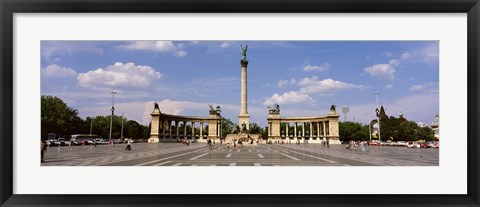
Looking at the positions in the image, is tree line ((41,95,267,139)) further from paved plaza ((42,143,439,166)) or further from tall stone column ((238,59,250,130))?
tall stone column ((238,59,250,130))

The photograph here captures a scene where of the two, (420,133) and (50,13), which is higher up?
(50,13)

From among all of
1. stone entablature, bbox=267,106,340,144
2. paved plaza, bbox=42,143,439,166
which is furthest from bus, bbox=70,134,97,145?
stone entablature, bbox=267,106,340,144

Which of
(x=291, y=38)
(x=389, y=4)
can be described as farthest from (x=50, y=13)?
(x=389, y=4)

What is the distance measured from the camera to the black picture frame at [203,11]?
29.7ft

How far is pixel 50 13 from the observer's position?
9.30 metres

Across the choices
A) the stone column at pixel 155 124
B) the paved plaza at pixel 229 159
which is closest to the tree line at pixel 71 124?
the stone column at pixel 155 124

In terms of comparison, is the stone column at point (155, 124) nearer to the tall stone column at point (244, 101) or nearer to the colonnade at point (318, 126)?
the tall stone column at point (244, 101)

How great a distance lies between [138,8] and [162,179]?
13.5 ft

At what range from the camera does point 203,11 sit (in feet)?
30.1

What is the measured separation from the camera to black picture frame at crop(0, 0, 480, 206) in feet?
29.7

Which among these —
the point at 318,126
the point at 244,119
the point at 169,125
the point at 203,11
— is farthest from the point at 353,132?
the point at 203,11

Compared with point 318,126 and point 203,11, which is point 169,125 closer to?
point 318,126

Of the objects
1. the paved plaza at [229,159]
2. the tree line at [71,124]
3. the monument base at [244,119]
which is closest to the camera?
the paved plaza at [229,159]

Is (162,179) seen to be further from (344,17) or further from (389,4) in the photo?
(389,4)
